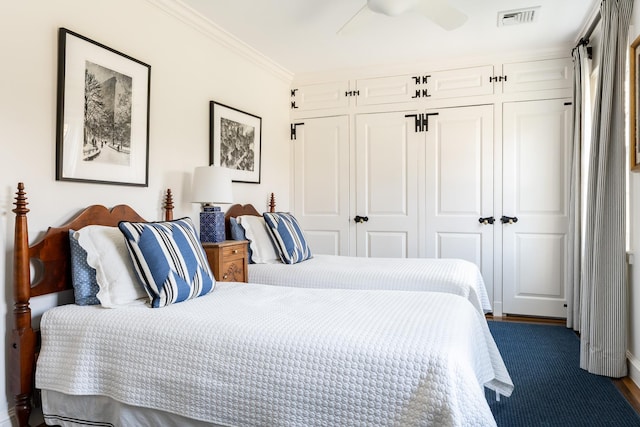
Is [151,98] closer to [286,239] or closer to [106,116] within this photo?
[106,116]

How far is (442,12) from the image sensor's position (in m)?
2.71

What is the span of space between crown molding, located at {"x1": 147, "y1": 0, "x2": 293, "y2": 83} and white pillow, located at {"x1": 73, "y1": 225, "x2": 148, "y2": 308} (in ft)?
5.35

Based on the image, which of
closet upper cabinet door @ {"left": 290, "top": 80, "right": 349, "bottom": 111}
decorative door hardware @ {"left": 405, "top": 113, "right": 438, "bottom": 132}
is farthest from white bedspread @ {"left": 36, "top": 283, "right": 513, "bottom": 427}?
closet upper cabinet door @ {"left": 290, "top": 80, "right": 349, "bottom": 111}

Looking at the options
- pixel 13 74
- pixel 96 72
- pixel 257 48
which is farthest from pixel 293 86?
pixel 13 74

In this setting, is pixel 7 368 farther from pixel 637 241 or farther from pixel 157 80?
pixel 637 241

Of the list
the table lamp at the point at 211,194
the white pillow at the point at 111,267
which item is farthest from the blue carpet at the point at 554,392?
the table lamp at the point at 211,194

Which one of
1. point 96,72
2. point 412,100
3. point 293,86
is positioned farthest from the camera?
point 293,86

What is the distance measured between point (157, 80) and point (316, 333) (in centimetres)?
217

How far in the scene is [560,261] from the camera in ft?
12.9

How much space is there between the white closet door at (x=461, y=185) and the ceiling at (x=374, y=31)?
618 mm

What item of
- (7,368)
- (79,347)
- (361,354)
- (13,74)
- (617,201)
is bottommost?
(7,368)

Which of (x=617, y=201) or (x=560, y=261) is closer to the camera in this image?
(x=617, y=201)

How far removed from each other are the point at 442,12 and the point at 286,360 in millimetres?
2291

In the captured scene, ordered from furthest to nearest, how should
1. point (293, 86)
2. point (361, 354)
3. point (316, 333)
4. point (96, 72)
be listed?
point (293, 86), point (96, 72), point (316, 333), point (361, 354)
